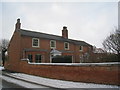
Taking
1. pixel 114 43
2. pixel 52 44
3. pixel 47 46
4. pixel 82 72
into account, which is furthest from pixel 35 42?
pixel 82 72

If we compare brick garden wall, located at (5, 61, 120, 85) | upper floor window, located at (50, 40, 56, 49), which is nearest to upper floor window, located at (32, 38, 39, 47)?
upper floor window, located at (50, 40, 56, 49)

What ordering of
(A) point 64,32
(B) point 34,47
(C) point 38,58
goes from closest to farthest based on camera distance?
(C) point 38,58
(B) point 34,47
(A) point 64,32

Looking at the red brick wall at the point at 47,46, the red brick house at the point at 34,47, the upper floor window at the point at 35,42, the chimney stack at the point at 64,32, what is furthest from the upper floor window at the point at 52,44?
the chimney stack at the point at 64,32

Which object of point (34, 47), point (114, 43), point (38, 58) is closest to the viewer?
point (114, 43)

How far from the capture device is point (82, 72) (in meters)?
12.5

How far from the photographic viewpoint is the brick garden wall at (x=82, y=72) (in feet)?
34.3

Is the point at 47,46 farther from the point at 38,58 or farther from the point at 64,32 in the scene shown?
Answer: the point at 64,32

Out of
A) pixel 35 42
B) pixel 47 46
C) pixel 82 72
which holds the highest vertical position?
pixel 35 42

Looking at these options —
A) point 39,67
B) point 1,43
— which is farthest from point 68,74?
point 1,43

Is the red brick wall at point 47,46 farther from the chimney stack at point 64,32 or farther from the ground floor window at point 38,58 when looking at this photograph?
the chimney stack at point 64,32

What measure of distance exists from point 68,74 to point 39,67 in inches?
204

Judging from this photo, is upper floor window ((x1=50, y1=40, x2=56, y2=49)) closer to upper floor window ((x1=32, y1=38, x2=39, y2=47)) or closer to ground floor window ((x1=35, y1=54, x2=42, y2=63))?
upper floor window ((x1=32, y1=38, x2=39, y2=47))

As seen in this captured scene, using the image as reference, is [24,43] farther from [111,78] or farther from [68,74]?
[111,78]

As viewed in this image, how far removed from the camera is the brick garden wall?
34.3 feet
